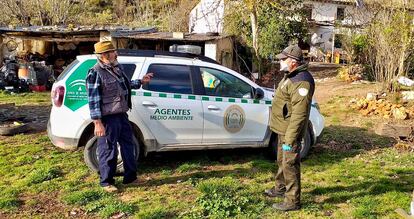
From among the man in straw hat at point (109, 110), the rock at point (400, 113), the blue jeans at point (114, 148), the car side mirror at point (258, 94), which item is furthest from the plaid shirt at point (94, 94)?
the rock at point (400, 113)

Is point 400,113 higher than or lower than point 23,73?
lower

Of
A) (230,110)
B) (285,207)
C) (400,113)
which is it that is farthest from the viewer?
(400,113)

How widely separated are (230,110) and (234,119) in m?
0.16

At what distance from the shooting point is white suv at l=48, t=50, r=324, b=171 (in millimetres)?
5602

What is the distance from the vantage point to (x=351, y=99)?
13398 millimetres

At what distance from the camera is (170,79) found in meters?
6.01

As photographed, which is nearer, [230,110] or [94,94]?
[94,94]

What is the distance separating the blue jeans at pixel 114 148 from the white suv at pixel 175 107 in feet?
1.47

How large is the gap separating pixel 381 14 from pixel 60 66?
1347 cm

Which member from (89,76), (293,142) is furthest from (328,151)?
(89,76)

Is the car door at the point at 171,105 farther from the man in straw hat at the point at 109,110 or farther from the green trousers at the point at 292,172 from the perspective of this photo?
the green trousers at the point at 292,172

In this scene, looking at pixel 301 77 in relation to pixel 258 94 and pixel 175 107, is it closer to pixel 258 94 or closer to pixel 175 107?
pixel 258 94

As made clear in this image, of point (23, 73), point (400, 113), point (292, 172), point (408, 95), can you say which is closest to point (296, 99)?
point (292, 172)

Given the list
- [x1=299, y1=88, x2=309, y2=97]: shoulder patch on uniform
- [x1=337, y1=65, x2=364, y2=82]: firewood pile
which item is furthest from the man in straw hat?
[x1=337, y1=65, x2=364, y2=82]: firewood pile
